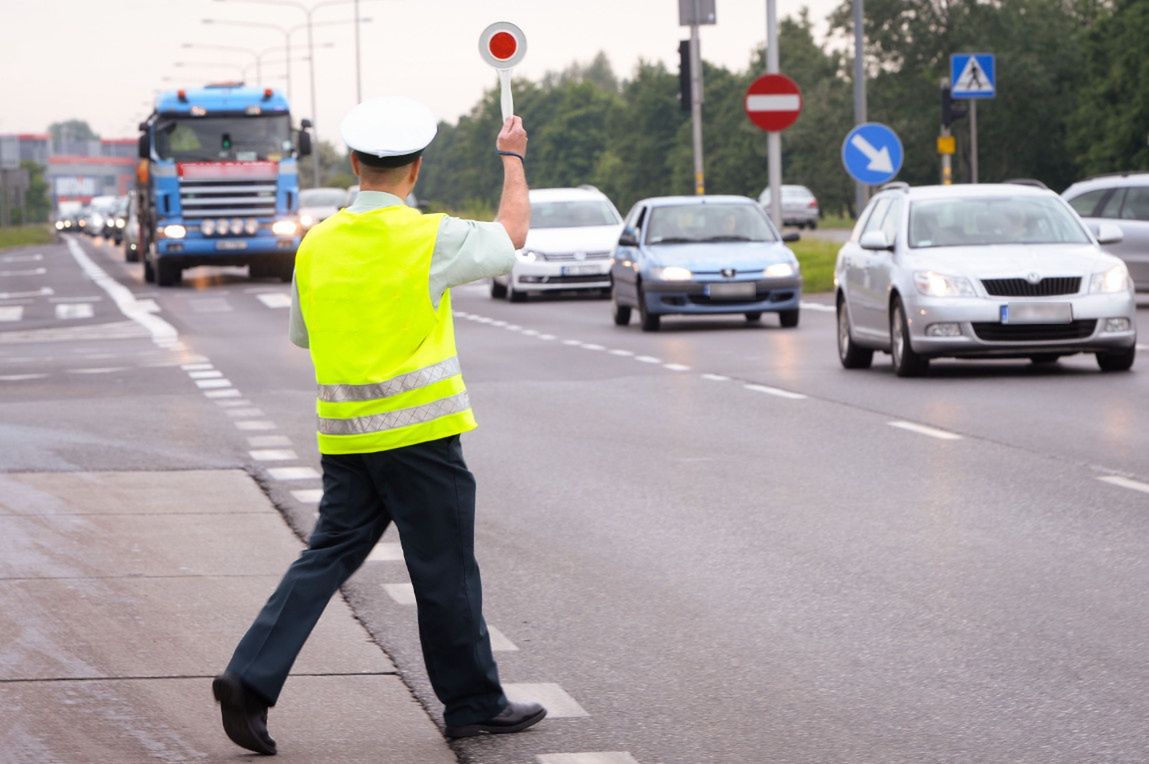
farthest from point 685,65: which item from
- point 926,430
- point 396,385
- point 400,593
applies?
point 396,385

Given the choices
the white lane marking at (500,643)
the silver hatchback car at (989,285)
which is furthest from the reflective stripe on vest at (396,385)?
the silver hatchback car at (989,285)

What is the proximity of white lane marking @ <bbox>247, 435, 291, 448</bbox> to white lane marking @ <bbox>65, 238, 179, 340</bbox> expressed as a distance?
12.6 m

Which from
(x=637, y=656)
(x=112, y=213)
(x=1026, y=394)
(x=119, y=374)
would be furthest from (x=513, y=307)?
(x=112, y=213)

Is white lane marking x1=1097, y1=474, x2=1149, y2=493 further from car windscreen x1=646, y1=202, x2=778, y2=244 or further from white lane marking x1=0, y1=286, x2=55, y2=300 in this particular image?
white lane marking x1=0, y1=286, x2=55, y2=300

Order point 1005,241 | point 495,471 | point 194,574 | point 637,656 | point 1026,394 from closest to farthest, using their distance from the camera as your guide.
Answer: point 637,656 < point 194,574 < point 495,471 < point 1026,394 < point 1005,241

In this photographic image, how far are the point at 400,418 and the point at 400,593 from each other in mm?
2734

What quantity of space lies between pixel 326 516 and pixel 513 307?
27989mm

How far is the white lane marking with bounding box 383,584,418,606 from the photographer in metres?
8.37

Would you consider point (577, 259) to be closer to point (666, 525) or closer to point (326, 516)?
point (666, 525)

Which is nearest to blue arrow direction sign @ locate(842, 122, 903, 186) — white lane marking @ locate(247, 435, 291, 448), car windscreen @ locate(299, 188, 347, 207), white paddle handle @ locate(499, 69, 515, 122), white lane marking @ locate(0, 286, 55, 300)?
white lane marking @ locate(0, 286, 55, 300)

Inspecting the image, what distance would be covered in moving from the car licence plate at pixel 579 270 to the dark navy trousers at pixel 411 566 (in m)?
28.9

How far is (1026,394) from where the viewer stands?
16.6m

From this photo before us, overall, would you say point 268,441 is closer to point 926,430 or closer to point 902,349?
point 926,430

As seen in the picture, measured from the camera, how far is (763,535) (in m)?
9.83
